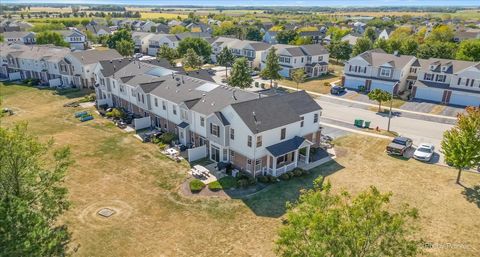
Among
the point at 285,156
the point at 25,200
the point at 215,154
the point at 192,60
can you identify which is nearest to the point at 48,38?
the point at 192,60

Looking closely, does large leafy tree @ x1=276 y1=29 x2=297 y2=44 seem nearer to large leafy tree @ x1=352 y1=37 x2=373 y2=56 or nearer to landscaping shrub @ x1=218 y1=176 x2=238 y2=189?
large leafy tree @ x1=352 y1=37 x2=373 y2=56

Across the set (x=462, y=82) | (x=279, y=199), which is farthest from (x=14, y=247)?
(x=462, y=82)

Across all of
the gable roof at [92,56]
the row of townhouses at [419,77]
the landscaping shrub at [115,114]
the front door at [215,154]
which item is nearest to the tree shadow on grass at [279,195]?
the front door at [215,154]

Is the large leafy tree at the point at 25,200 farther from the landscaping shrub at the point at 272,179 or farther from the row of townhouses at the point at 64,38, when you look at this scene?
the row of townhouses at the point at 64,38

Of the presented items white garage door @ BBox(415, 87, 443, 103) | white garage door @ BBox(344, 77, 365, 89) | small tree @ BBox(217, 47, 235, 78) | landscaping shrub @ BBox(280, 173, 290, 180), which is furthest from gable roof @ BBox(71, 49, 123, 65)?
white garage door @ BBox(415, 87, 443, 103)

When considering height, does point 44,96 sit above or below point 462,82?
below

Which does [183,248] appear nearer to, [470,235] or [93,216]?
[93,216]
